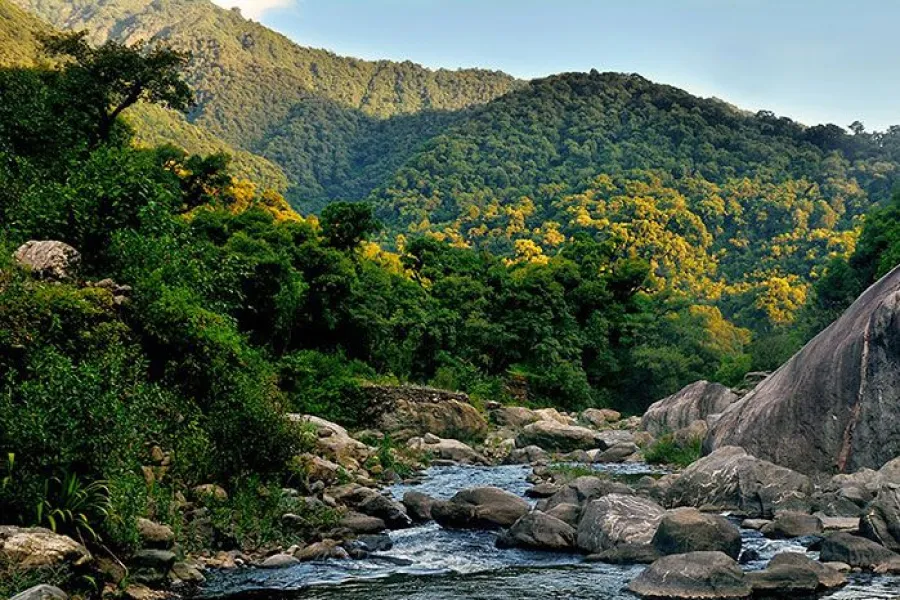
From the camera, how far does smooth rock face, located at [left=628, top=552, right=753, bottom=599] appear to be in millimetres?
12844

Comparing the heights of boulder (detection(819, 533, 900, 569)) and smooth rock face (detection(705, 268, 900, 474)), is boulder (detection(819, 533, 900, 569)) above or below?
below

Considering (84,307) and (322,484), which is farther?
(322,484)

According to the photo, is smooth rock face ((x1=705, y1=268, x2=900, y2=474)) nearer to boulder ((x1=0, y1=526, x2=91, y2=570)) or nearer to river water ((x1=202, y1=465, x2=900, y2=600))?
river water ((x1=202, y1=465, x2=900, y2=600))

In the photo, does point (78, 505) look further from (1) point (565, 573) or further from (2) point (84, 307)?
(1) point (565, 573)

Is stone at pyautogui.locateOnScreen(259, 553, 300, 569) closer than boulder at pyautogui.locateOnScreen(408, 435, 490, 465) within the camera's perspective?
Yes

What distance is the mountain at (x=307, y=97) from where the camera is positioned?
130750 millimetres

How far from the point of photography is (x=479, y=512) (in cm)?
1916

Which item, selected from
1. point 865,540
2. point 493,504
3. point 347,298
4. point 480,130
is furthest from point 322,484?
point 480,130

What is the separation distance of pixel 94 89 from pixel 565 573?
30365mm

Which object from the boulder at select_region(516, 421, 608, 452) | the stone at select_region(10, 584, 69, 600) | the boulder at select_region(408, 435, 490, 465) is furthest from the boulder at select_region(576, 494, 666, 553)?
the boulder at select_region(516, 421, 608, 452)

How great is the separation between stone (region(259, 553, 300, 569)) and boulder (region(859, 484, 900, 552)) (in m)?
10.00

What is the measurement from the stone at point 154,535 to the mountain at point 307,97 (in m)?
82.5

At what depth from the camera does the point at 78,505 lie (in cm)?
1302

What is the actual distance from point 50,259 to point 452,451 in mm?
17315
